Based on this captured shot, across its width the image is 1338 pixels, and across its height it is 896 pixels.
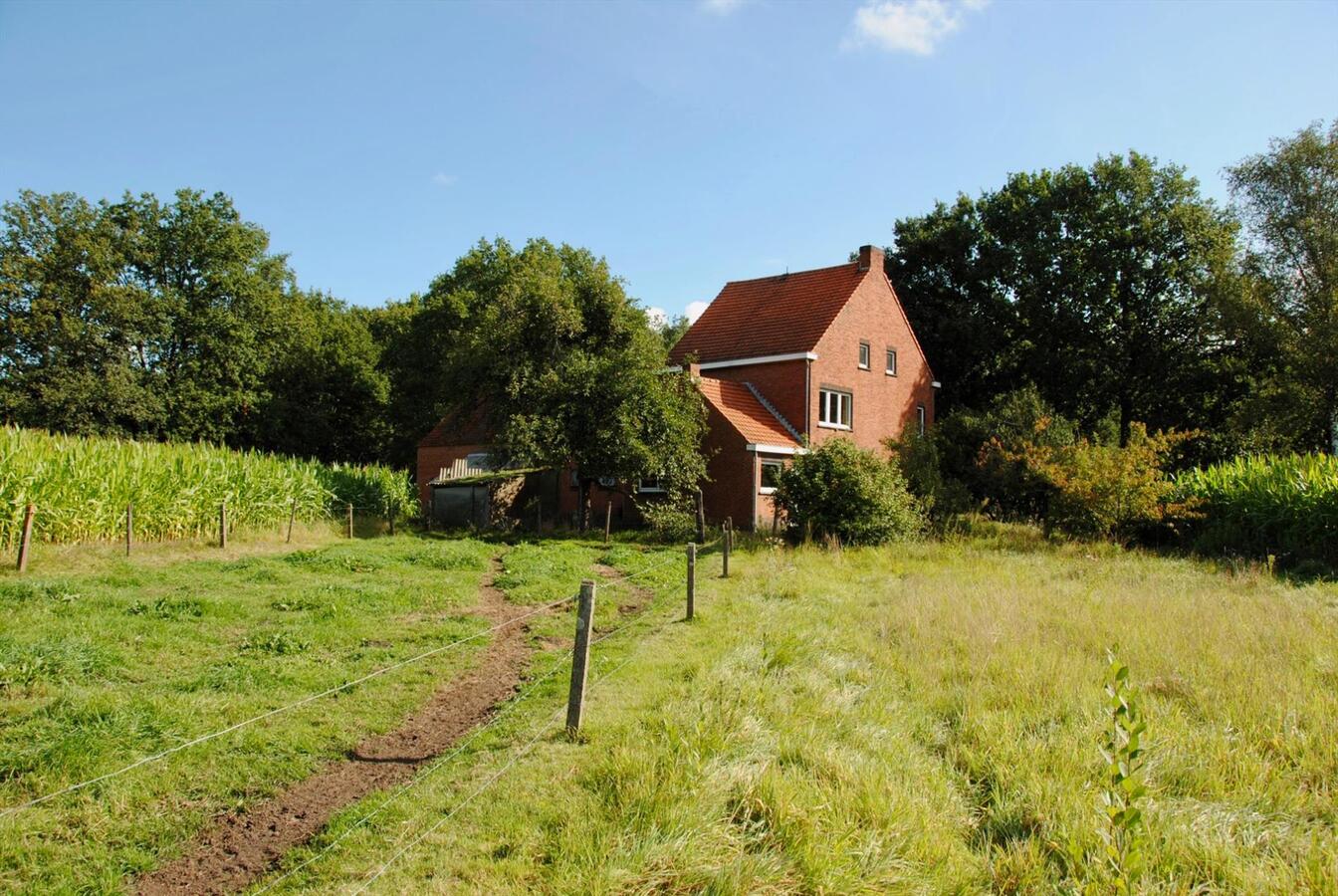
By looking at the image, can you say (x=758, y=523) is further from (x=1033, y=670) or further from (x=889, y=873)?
(x=889, y=873)

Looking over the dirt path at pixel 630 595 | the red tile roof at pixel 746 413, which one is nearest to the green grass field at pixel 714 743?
the dirt path at pixel 630 595

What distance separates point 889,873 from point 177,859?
14.0 ft

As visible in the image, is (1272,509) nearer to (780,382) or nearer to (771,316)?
(780,382)

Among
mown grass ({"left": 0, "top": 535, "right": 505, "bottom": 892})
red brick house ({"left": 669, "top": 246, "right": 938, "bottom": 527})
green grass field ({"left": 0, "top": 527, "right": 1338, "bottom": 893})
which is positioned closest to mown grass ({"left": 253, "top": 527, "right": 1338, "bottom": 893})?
green grass field ({"left": 0, "top": 527, "right": 1338, "bottom": 893})

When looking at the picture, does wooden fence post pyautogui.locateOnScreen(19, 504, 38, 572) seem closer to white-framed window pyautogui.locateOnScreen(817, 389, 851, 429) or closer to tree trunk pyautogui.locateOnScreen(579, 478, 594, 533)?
tree trunk pyautogui.locateOnScreen(579, 478, 594, 533)

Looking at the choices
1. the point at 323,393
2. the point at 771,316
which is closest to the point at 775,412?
the point at 771,316

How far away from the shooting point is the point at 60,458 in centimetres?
1593

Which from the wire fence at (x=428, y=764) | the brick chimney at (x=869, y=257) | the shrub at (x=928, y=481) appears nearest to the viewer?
the wire fence at (x=428, y=764)

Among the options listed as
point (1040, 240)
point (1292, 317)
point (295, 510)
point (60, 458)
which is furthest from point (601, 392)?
point (1292, 317)

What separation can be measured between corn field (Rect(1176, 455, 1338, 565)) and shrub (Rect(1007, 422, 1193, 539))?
935 mm

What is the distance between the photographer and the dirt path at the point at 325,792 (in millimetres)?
4641

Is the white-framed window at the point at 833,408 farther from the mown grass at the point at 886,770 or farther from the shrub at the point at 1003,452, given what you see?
the mown grass at the point at 886,770

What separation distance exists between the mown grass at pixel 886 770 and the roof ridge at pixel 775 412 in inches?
700

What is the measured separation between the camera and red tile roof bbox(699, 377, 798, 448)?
26.2 m
